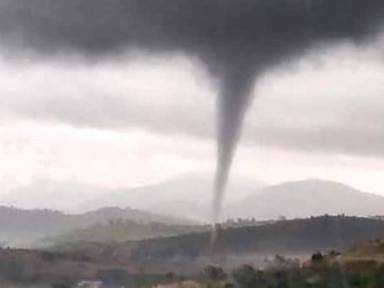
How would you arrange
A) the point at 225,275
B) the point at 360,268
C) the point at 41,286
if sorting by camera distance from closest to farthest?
the point at 360,268 → the point at 225,275 → the point at 41,286

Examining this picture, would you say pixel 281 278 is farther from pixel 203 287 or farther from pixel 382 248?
pixel 382 248

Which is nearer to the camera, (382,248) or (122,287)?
(382,248)

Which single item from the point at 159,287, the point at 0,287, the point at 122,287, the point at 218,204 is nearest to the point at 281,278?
the point at 218,204

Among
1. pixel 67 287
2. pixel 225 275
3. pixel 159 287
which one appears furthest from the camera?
pixel 67 287

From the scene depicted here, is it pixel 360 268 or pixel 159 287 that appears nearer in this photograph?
pixel 360 268

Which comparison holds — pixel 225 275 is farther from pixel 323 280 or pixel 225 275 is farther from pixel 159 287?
pixel 323 280

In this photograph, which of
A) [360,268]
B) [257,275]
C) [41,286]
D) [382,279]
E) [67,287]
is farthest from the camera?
[41,286]

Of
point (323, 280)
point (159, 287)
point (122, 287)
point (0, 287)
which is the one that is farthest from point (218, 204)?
point (0, 287)

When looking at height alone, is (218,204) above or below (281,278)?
above

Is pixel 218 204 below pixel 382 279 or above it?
above
